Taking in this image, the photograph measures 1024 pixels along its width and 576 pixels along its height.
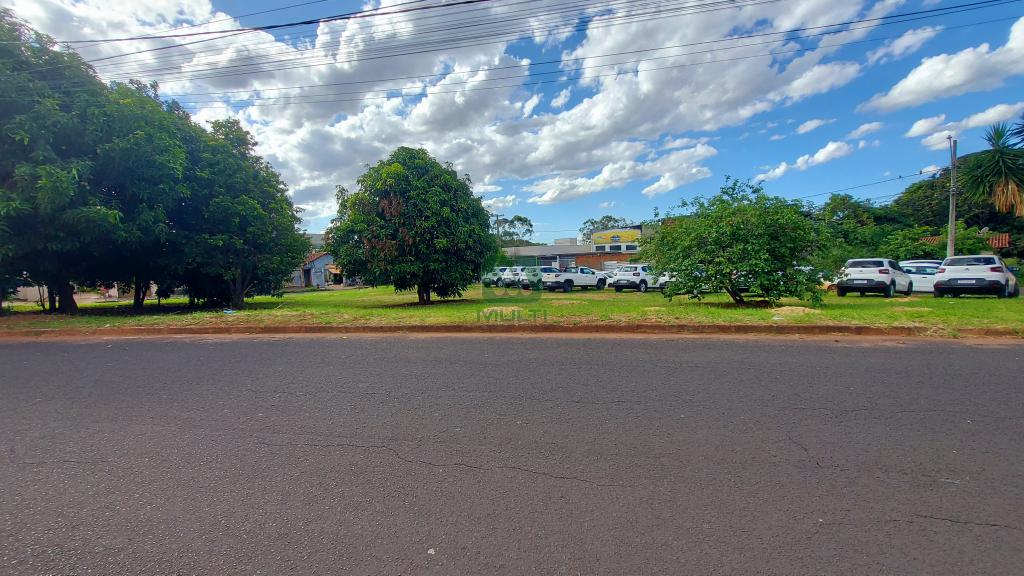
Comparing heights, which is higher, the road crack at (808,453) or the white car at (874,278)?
the white car at (874,278)

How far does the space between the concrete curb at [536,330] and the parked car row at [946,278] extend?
663cm

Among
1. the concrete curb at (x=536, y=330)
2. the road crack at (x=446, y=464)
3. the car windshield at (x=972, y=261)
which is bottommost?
the road crack at (x=446, y=464)

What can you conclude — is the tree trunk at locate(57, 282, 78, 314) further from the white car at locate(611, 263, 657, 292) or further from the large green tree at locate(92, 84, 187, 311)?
the white car at locate(611, 263, 657, 292)

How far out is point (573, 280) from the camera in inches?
1085

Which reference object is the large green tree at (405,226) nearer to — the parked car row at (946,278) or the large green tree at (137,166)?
the large green tree at (137,166)

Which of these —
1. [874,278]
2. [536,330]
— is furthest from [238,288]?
[874,278]

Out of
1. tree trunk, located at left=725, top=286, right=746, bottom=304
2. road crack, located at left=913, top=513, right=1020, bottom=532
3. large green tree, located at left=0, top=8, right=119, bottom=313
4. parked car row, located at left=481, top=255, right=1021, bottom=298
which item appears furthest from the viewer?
parked car row, located at left=481, top=255, right=1021, bottom=298

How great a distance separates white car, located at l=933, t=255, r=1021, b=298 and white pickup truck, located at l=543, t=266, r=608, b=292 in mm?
15908

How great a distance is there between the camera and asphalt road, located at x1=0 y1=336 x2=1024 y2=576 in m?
2.21

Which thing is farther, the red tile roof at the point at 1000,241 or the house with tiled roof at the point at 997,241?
the red tile roof at the point at 1000,241

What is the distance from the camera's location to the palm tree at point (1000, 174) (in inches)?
974

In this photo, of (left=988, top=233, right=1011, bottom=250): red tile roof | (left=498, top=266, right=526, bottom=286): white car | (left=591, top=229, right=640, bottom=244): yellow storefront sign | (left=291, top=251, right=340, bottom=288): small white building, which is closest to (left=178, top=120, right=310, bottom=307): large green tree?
(left=498, top=266, right=526, bottom=286): white car

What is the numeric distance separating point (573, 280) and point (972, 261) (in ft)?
56.6

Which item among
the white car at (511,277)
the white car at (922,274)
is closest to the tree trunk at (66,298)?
the white car at (511,277)
